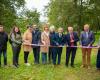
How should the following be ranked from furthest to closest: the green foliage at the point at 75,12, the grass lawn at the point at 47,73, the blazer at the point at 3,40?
1. the green foliage at the point at 75,12
2. the blazer at the point at 3,40
3. the grass lawn at the point at 47,73

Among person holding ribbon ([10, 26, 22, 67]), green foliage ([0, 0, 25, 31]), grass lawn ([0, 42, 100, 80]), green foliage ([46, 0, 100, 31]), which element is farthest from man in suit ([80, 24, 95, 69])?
green foliage ([0, 0, 25, 31])

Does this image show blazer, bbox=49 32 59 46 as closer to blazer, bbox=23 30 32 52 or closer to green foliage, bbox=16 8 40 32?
blazer, bbox=23 30 32 52

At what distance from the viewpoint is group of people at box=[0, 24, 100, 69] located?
573 inches

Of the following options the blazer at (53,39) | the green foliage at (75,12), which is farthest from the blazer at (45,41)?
the green foliage at (75,12)

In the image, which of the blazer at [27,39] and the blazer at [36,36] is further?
the blazer at [36,36]

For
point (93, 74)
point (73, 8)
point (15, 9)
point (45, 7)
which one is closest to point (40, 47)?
point (93, 74)

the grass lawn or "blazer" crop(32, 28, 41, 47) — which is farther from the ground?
"blazer" crop(32, 28, 41, 47)

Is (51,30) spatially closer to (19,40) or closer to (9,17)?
(19,40)

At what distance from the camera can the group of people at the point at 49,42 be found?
47.8 feet

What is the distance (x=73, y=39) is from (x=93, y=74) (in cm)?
204

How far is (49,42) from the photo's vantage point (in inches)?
605

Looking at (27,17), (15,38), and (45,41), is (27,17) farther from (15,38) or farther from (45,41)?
(15,38)

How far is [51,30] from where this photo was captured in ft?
50.4

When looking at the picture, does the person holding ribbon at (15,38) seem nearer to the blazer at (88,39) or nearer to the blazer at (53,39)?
the blazer at (53,39)
